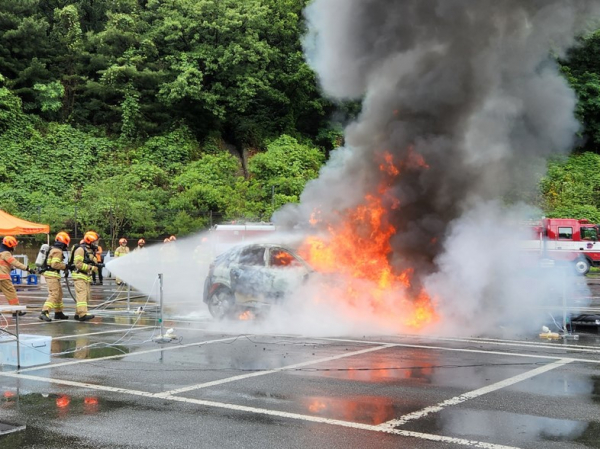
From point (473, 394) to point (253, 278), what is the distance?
5.94 meters

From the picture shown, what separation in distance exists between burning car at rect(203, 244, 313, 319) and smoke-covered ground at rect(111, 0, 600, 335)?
0.30 m

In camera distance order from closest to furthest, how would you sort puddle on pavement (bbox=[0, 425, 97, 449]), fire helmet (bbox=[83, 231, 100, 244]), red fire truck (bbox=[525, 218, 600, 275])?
puddle on pavement (bbox=[0, 425, 97, 449]) → fire helmet (bbox=[83, 231, 100, 244]) → red fire truck (bbox=[525, 218, 600, 275])

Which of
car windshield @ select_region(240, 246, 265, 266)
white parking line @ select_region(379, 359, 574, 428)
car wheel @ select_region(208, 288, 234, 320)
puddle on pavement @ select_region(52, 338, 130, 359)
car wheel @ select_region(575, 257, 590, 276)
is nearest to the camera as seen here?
white parking line @ select_region(379, 359, 574, 428)

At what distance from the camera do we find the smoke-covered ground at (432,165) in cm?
1159

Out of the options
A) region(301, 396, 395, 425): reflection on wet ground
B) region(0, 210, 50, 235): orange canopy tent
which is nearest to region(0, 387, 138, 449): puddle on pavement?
region(301, 396, 395, 425): reflection on wet ground

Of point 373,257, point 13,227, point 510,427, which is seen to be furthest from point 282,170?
point 510,427

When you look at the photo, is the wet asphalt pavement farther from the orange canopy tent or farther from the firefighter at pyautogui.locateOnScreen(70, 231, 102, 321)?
the orange canopy tent

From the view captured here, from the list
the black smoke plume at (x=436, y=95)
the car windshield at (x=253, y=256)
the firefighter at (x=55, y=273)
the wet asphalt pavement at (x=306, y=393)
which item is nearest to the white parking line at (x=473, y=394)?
the wet asphalt pavement at (x=306, y=393)

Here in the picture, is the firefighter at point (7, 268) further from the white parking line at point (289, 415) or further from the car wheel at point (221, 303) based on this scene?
the white parking line at point (289, 415)

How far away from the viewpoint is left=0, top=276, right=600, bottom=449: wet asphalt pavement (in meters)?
5.16

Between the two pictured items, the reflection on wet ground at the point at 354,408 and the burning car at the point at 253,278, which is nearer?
the reflection on wet ground at the point at 354,408

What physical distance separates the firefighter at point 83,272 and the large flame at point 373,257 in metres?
4.18

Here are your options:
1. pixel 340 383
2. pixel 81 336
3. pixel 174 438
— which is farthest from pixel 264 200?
pixel 174 438

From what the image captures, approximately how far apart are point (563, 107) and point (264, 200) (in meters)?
18.9
